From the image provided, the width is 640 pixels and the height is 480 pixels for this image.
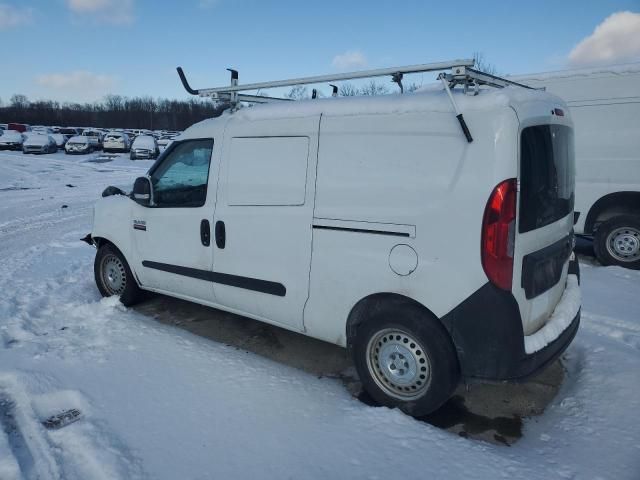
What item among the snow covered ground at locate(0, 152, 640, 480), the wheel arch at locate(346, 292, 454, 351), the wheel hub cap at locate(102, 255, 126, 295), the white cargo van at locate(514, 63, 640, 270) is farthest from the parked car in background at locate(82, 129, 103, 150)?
the wheel arch at locate(346, 292, 454, 351)

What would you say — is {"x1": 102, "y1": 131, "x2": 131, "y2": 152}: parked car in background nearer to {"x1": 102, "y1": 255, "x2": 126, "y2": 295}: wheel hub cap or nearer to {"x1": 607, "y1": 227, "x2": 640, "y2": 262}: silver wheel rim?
{"x1": 102, "y1": 255, "x2": 126, "y2": 295}: wheel hub cap

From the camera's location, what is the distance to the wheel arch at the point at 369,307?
302 cm

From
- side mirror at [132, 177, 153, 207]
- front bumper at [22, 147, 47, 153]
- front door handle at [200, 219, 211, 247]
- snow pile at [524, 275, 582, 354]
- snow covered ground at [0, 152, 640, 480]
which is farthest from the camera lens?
front bumper at [22, 147, 47, 153]

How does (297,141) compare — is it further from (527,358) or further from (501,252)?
(527,358)

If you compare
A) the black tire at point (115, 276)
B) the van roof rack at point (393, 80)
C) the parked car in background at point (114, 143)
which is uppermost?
the parked car in background at point (114, 143)

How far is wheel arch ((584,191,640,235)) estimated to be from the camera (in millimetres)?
6746

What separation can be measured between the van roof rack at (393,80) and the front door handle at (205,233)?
1041 millimetres

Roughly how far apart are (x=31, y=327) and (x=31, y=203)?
9881 millimetres

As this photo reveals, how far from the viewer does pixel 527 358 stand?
2834 millimetres

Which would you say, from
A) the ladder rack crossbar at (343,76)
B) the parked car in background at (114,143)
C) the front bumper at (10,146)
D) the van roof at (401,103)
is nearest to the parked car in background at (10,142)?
the front bumper at (10,146)

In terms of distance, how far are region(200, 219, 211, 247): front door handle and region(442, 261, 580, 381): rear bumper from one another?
2.18 m

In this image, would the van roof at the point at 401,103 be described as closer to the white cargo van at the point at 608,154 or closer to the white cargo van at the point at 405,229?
the white cargo van at the point at 405,229

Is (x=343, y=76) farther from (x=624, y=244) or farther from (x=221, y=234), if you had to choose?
(x=624, y=244)

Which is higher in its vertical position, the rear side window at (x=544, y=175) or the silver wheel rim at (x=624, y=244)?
the rear side window at (x=544, y=175)
